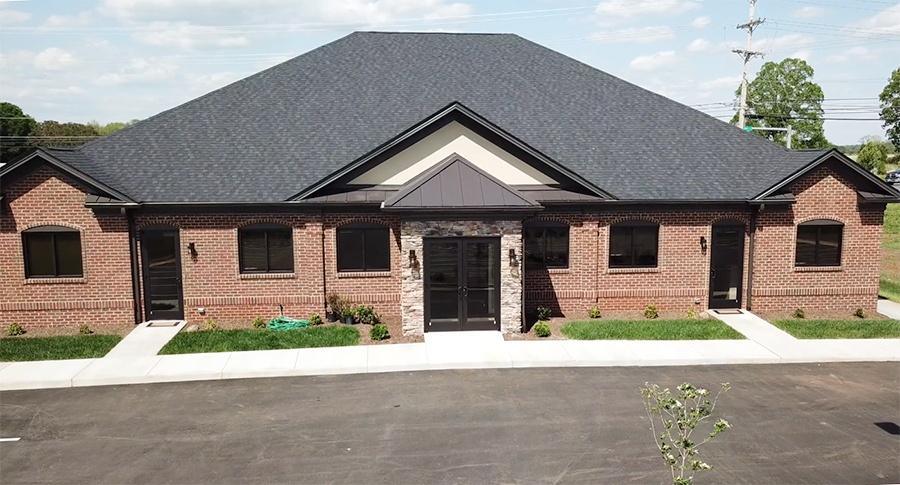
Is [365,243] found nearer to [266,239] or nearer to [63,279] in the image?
[266,239]

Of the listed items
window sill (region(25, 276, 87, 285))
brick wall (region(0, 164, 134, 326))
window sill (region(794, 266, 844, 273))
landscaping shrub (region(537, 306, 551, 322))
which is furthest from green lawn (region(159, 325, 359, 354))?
window sill (region(794, 266, 844, 273))

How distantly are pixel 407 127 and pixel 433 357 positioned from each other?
8.62 m

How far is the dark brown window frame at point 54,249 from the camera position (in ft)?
58.6

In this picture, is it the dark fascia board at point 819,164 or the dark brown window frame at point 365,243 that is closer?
the dark brown window frame at point 365,243

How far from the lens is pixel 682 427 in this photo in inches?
356

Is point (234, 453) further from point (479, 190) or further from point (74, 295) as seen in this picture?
point (74, 295)

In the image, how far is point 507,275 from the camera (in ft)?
56.5

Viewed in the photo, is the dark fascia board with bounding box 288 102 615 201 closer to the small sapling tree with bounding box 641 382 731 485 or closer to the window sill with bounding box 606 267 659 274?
the window sill with bounding box 606 267 659 274

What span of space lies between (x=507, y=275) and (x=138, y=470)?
10095 millimetres

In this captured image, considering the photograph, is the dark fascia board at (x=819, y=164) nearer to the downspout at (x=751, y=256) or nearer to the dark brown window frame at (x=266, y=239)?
the downspout at (x=751, y=256)

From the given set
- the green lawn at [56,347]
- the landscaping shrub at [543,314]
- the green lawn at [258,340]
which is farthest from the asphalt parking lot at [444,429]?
the landscaping shrub at [543,314]

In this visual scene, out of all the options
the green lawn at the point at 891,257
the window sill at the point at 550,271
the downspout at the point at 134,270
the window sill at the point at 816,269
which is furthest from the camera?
the green lawn at the point at 891,257

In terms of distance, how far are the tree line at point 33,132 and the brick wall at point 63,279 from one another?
6396 centimetres

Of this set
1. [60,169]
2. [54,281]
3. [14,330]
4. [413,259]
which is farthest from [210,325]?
[413,259]
